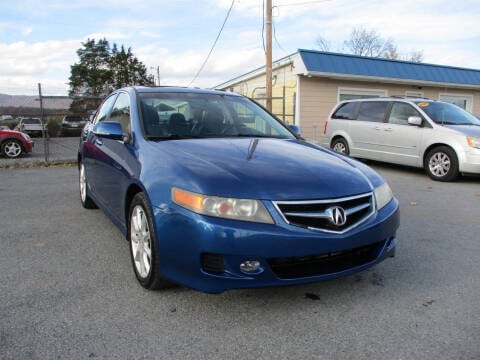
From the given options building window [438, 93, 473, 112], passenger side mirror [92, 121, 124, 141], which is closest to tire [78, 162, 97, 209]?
passenger side mirror [92, 121, 124, 141]

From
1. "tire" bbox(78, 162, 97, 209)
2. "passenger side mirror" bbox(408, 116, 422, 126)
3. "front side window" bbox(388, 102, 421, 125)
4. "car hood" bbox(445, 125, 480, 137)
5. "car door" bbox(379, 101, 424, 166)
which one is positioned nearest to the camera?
"tire" bbox(78, 162, 97, 209)

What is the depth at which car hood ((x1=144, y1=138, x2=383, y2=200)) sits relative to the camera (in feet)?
8.23

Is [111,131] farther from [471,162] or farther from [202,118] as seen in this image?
[471,162]

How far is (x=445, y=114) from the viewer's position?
863cm

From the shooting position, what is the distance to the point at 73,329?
8.15 feet

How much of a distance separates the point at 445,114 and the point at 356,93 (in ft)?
24.1

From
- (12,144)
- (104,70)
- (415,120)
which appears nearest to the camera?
(415,120)

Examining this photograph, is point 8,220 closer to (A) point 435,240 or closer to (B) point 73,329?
(B) point 73,329

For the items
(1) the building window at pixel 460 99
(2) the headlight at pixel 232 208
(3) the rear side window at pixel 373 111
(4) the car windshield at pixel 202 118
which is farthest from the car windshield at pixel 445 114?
(1) the building window at pixel 460 99

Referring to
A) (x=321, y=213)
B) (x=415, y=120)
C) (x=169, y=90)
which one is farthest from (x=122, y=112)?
(x=415, y=120)

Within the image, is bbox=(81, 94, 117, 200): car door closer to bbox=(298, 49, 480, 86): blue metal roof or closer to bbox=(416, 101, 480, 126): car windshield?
bbox=(416, 101, 480, 126): car windshield

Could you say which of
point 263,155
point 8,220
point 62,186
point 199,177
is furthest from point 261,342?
point 62,186

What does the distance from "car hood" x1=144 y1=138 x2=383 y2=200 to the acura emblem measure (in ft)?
0.29

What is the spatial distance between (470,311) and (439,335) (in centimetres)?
45
